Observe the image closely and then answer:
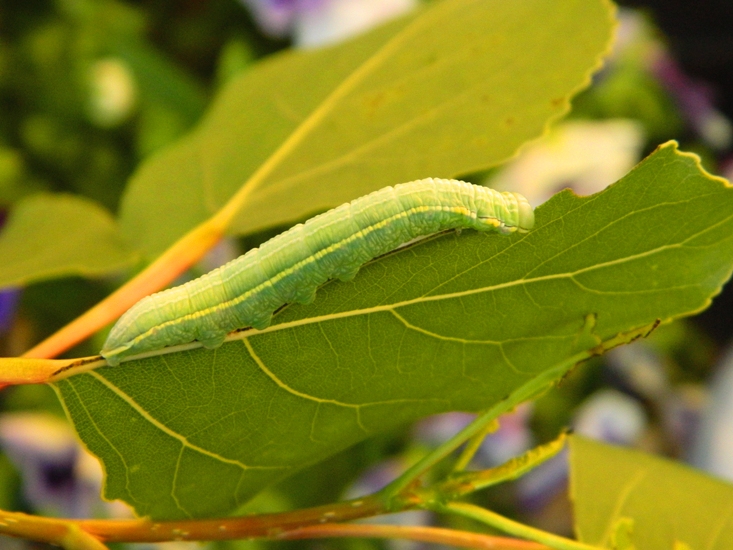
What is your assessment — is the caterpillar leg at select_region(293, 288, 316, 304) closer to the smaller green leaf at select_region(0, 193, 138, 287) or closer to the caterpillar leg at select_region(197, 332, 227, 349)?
the caterpillar leg at select_region(197, 332, 227, 349)

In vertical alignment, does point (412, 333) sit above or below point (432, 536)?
above

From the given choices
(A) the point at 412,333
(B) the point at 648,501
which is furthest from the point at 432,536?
(B) the point at 648,501

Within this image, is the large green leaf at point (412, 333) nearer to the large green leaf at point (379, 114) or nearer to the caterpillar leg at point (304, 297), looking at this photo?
the caterpillar leg at point (304, 297)

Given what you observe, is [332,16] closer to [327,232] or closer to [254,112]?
[254,112]

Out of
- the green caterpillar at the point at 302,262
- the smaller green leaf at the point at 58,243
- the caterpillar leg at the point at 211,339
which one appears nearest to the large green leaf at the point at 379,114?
the smaller green leaf at the point at 58,243

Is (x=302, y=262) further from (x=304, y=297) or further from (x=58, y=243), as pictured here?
(x=58, y=243)
